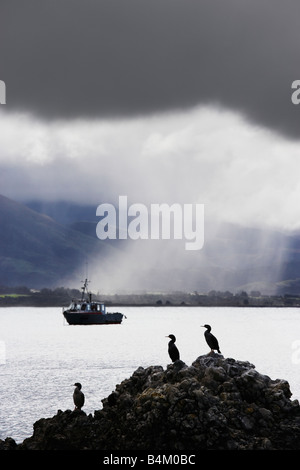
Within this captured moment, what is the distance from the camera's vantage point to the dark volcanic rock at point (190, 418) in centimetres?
2798

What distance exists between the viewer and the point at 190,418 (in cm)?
2827

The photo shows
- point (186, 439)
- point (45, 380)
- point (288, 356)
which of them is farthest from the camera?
point (288, 356)

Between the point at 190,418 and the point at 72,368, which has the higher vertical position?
the point at 190,418

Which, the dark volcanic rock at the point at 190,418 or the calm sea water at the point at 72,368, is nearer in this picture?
the dark volcanic rock at the point at 190,418

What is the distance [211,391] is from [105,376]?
45329 millimetres

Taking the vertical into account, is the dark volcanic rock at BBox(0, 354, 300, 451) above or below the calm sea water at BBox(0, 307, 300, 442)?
above

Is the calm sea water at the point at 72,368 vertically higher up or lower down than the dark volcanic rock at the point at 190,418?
lower down

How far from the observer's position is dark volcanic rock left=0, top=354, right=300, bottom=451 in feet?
91.8

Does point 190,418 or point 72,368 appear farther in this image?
point 72,368

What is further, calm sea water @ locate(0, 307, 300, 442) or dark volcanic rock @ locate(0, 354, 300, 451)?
calm sea water @ locate(0, 307, 300, 442)
